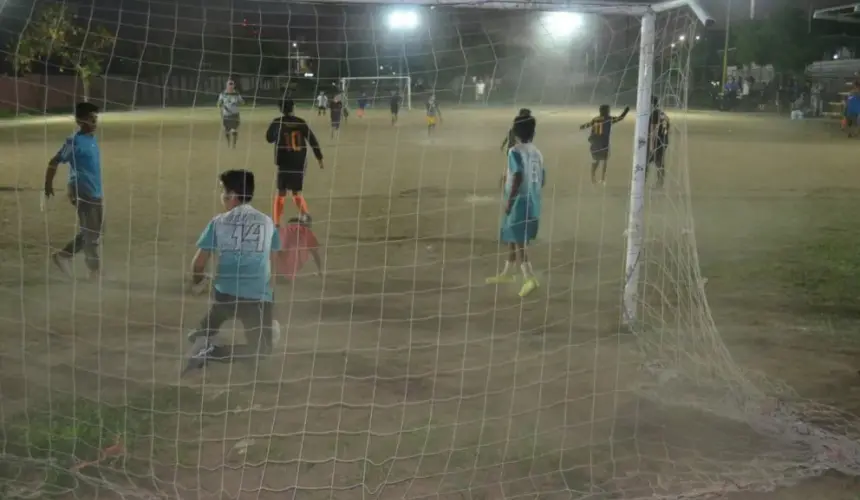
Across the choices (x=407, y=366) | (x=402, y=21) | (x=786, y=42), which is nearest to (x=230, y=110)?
(x=402, y=21)

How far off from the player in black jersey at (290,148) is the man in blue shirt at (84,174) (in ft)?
7.14

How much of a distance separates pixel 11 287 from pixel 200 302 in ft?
6.06

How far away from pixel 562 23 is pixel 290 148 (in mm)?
3719

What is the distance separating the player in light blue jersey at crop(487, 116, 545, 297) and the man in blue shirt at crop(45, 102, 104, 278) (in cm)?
365

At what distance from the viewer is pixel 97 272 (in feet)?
25.0

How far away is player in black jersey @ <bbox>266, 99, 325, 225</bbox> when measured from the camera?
909cm

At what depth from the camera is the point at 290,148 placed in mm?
9133

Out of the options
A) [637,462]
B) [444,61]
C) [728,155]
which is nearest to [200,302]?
[637,462]

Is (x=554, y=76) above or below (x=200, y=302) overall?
above

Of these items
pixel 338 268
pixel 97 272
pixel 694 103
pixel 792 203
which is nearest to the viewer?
pixel 97 272

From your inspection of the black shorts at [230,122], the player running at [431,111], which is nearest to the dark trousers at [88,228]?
the black shorts at [230,122]

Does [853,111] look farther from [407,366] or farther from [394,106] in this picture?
[407,366]

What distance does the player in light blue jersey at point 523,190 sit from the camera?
6949 mm

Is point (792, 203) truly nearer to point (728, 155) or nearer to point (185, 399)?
point (728, 155)
